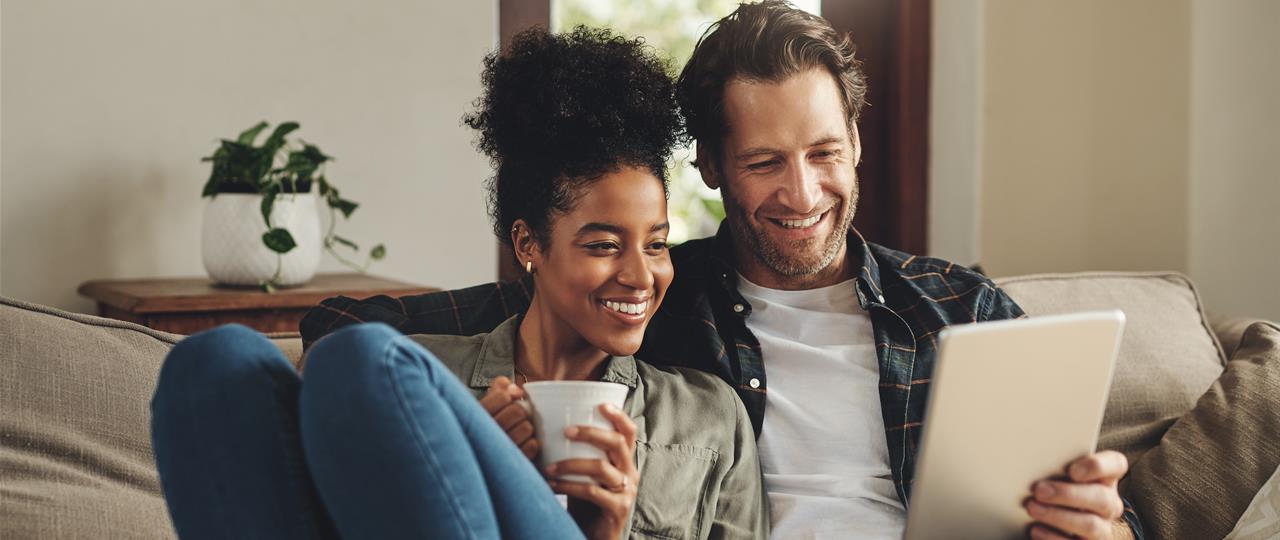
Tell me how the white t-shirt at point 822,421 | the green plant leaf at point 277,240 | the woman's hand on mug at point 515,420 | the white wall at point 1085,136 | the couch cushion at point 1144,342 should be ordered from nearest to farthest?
the woman's hand on mug at point 515,420 < the white t-shirt at point 822,421 < the couch cushion at point 1144,342 < the green plant leaf at point 277,240 < the white wall at point 1085,136

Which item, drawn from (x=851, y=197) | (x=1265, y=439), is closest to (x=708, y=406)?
(x=851, y=197)

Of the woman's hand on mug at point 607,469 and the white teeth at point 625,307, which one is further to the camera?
the white teeth at point 625,307

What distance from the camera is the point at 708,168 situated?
5.70ft

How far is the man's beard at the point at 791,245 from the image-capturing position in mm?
1677

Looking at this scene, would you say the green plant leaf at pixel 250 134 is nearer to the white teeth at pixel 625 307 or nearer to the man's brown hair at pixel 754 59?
the man's brown hair at pixel 754 59

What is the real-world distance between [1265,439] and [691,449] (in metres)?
0.88

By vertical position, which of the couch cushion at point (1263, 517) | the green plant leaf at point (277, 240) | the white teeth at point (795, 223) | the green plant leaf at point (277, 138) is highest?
the green plant leaf at point (277, 138)

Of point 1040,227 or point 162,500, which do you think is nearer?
point 162,500

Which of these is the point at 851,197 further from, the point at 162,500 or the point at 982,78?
the point at 982,78

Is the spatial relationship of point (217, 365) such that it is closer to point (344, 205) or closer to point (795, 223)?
point (795, 223)

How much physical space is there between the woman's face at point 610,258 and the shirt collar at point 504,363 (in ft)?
0.21

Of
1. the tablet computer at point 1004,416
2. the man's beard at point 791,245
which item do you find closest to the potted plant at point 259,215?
the man's beard at point 791,245

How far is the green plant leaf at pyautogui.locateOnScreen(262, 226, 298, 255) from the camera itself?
2258 mm

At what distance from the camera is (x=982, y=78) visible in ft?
9.70
